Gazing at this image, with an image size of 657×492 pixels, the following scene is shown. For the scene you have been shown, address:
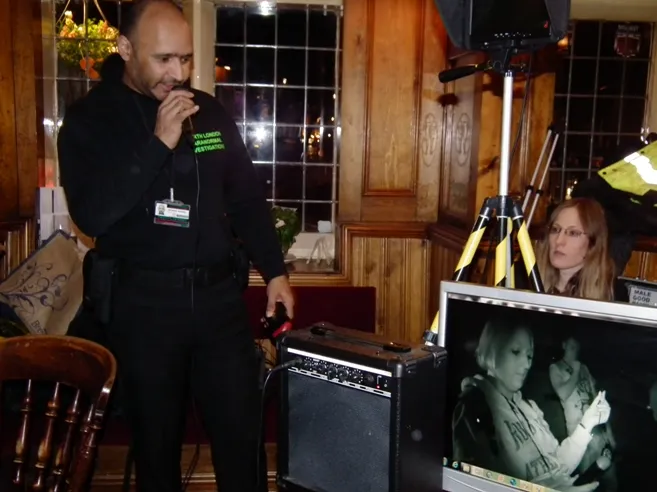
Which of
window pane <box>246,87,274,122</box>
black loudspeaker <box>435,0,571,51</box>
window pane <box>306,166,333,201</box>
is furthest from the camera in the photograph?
window pane <box>306,166,333,201</box>

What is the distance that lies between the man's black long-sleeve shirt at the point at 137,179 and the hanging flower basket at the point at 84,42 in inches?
80.8

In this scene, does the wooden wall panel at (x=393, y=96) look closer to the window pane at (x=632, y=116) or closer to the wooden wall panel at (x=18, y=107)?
the window pane at (x=632, y=116)

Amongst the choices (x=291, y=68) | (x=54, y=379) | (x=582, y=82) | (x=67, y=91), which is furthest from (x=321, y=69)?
(x=54, y=379)

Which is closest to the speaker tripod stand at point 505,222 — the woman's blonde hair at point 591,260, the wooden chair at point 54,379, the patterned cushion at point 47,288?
the woman's blonde hair at point 591,260

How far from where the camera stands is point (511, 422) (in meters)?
1.22

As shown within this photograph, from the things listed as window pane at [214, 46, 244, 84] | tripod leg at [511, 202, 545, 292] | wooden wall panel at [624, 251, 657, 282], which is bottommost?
wooden wall panel at [624, 251, 657, 282]

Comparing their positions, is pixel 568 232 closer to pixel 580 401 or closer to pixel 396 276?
pixel 580 401

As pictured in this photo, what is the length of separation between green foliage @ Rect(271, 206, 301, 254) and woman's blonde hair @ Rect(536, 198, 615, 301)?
1719mm

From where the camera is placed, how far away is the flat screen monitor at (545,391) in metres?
1.08

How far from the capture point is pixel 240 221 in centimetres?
209

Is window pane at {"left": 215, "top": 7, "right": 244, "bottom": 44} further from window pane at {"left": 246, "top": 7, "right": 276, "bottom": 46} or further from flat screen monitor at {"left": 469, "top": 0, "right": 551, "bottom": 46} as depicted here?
flat screen monitor at {"left": 469, "top": 0, "right": 551, "bottom": 46}

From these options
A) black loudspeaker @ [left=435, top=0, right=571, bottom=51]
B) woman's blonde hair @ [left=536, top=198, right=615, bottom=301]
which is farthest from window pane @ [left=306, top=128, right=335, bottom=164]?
black loudspeaker @ [left=435, top=0, right=571, bottom=51]

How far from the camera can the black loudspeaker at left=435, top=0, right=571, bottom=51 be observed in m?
1.65

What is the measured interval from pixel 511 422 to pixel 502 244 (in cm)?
59
